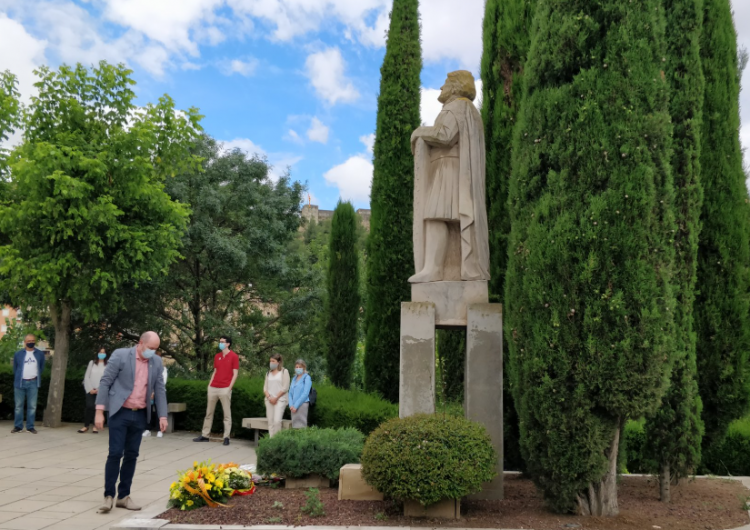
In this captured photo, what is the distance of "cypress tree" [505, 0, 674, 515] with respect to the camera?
16.9ft

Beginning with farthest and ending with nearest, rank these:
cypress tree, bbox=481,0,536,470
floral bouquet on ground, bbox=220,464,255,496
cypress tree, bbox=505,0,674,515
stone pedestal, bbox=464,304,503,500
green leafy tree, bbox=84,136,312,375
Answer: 1. green leafy tree, bbox=84,136,312,375
2. cypress tree, bbox=481,0,536,470
3. stone pedestal, bbox=464,304,503,500
4. floral bouquet on ground, bbox=220,464,255,496
5. cypress tree, bbox=505,0,674,515

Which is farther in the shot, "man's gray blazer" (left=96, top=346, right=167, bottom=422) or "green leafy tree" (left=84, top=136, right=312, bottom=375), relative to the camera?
"green leafy tree" (left=84, top=136, right=312, bottom=375)

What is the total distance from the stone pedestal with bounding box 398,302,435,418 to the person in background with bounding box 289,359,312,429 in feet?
11.1

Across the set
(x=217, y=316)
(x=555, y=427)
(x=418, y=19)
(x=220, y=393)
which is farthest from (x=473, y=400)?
(x=217, y=316)

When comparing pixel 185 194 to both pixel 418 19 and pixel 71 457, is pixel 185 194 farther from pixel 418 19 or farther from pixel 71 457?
pixel 71 457

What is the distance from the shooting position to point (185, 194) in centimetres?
1644

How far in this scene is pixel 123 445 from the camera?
229 inches

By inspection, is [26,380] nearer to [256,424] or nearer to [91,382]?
[91,382]

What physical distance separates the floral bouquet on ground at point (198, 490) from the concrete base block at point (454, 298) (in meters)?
2.66

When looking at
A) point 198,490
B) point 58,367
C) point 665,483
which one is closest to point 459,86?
point 665,483

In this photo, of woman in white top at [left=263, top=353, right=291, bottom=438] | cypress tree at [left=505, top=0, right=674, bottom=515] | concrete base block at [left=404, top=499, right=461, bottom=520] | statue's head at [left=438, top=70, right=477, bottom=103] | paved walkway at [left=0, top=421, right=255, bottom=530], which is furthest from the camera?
woman in white top at [left=263, top=353, right=291, bottom=438]

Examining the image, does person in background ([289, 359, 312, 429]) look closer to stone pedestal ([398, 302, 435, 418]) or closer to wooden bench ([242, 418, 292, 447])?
wooden bench ([242, 418, 292, 447])

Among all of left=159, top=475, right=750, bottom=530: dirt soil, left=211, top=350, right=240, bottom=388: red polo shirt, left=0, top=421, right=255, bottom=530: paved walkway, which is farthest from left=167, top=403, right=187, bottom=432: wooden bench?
left=159, top=475, right=750, bottom=530: dirt soil

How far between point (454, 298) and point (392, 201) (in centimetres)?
615
